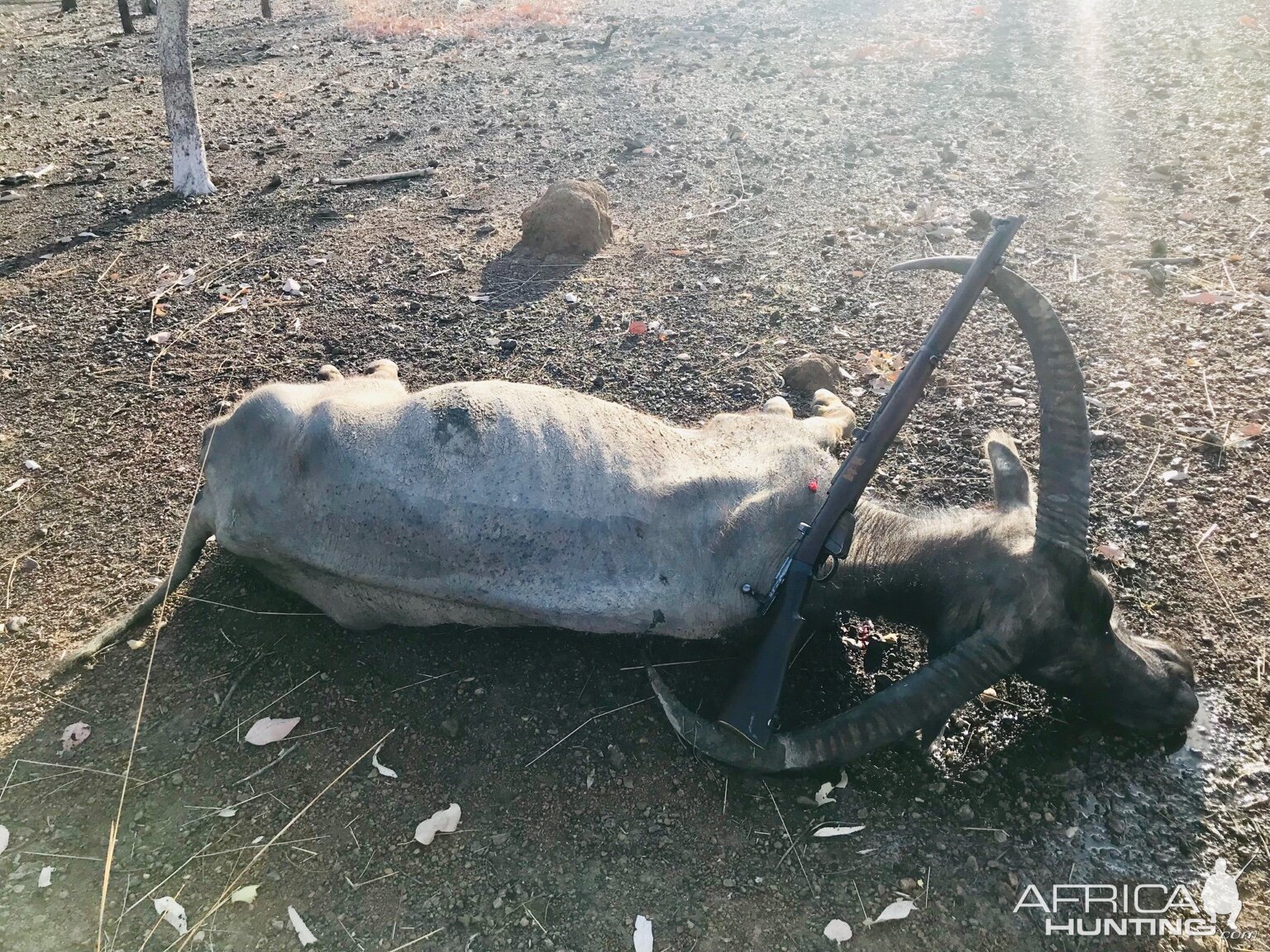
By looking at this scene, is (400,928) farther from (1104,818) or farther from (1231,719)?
(1231,719)

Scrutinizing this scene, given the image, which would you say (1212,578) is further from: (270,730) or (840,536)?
(270,730)

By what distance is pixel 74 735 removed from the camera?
12.3 ft

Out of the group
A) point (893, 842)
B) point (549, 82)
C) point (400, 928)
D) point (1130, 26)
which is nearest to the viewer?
point (400, 928)

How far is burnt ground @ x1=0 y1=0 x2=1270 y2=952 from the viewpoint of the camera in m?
3.33

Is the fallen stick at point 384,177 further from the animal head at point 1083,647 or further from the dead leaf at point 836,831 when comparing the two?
the dead leaf at point 836,831

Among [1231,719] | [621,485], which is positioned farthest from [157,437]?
[1231,719]

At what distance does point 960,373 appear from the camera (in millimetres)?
5551

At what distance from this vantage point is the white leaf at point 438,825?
11.3ft

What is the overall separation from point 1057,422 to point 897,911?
6.63 ft

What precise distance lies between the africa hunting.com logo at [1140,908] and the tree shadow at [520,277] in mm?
5024

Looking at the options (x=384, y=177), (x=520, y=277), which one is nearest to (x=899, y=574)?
(x=520, y=277)

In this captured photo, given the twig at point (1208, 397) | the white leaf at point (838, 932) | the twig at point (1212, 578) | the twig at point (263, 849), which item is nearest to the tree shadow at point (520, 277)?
the twig at point (263, 849)

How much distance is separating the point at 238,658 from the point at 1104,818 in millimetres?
3987

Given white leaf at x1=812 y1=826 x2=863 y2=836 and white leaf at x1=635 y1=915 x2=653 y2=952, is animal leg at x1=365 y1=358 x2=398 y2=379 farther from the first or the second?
white leaf at x1=812 y1=826 x2=863 y2=836
